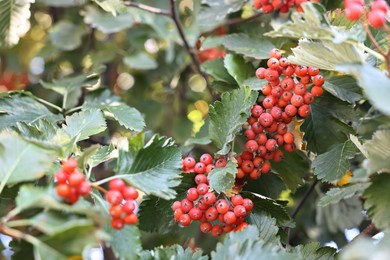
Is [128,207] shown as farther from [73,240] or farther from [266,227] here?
[266,227]

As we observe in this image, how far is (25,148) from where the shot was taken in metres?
0.93

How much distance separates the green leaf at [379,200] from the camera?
0.95 meters

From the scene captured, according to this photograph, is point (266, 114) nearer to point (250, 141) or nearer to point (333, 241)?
point (250, 141)

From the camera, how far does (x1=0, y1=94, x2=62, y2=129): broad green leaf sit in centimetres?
140

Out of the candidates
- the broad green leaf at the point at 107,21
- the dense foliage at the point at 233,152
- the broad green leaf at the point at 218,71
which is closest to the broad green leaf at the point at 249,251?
the dense foliage at the point at 233,152

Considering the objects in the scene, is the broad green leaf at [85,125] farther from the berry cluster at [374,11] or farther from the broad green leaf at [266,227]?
the berry cluster at [374,11]

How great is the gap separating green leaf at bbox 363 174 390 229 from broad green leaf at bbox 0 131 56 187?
1.83 feet

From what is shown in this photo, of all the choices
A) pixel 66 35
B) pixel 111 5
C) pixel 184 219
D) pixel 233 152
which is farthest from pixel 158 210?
pixel 66 35

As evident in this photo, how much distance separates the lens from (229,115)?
1.22 m

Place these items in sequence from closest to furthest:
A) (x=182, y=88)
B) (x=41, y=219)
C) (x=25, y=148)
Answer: (x=41, y=219) < (x=25, y=148) < (x=182, y=88)

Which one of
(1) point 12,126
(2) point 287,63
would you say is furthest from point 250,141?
(1) point 12,126

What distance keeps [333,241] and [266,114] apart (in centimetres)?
80

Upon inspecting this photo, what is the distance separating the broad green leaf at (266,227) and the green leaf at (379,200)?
0.22 m

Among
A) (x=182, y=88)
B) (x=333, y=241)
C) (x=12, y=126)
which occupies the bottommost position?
(x=333, y=241)
